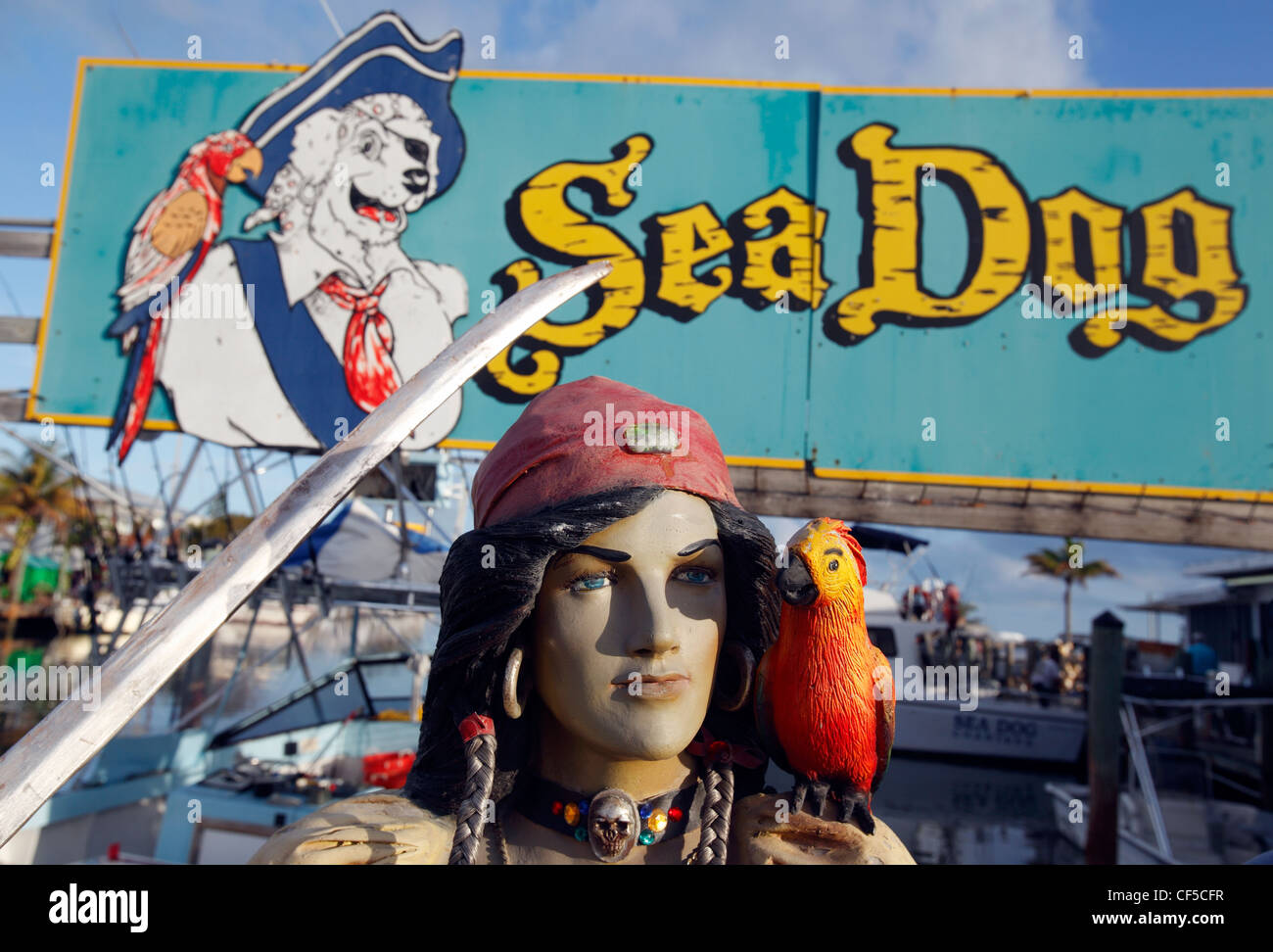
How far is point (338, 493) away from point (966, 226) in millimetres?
6426

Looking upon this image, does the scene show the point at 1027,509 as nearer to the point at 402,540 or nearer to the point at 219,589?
the point at 402,540

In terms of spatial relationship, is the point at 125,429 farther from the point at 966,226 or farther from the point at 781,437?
the point at 966,226

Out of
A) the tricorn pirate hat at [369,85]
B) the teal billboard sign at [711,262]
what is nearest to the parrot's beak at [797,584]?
the teal billboard sign at [711,262]

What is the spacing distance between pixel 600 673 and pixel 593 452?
0.50 metres

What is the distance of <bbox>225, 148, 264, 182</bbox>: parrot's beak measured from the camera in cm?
734

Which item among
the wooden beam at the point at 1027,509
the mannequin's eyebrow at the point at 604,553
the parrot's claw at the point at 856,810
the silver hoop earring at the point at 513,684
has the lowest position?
the parrot's claw at the point at 856,810

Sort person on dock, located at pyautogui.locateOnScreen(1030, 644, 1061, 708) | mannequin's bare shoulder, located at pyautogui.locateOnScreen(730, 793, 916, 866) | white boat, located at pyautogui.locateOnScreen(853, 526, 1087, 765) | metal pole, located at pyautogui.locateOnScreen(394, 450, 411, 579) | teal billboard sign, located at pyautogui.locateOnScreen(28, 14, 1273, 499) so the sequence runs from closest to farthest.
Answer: mannequin's bare shoulder, located at pyautogui.locateOnScreen(730, 793, 916, 866) < teal billboard sign, located at pyautogui.locateOnScreen(28, 14, 1273, 499) < metal pole, located at pyautogui.locateOnScreen(394, 450, 411, 579) < white boat, located at pyautogui.locateOnScreen(853, 526, 1087, 765) < person on dock, located at pyautogui.locateOnScreen(1030, 644, 1061, 708)

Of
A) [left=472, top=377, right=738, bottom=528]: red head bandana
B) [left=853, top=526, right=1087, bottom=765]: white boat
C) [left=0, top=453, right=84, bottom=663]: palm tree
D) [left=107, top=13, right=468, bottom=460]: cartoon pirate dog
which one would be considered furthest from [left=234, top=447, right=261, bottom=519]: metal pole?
[left=0, top=453, right=84, bottom=663]: palm tree

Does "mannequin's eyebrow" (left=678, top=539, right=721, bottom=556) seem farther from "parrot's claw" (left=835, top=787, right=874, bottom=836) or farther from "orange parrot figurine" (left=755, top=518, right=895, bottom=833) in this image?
"parrot's claw" (left=835, top=787, right=874, bottom=836)

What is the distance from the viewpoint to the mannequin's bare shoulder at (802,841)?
1656mm

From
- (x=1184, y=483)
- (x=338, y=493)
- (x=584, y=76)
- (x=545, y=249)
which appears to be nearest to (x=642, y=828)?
(x=338, y=493)

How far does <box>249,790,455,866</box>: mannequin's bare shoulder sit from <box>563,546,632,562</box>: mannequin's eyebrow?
67 cm

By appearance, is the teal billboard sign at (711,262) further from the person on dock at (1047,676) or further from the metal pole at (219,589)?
the person on dock at (1047,676)

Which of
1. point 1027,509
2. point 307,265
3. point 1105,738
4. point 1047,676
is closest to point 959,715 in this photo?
point 1047,676
